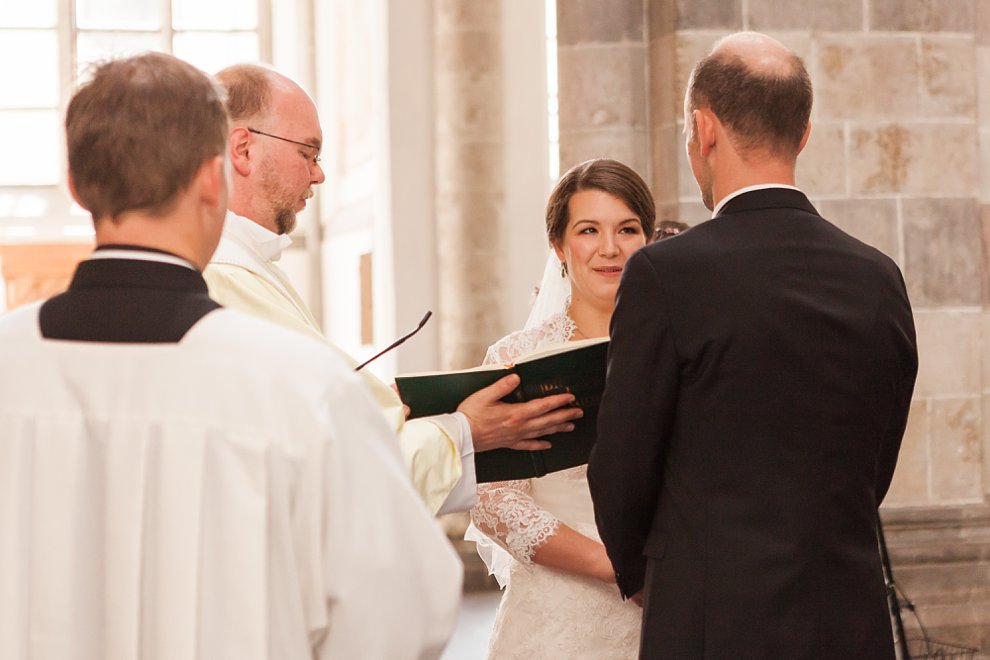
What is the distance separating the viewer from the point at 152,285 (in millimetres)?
1779

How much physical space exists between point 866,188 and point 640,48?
1.22 metres

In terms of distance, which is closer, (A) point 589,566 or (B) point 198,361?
(B) point 198,361

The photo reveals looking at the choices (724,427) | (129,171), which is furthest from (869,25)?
(129,171)

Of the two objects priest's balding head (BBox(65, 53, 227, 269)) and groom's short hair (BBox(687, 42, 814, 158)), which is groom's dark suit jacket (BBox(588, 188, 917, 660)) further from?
priest's balding head (BBox(65, 53, 227, 269))

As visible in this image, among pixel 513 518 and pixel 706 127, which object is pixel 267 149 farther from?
pixel 513 518

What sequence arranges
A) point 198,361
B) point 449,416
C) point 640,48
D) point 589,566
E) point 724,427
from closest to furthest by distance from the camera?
1. point 198,361
2. point 724,427
3. point 449,416
4. point 589,566
5. point 640,48

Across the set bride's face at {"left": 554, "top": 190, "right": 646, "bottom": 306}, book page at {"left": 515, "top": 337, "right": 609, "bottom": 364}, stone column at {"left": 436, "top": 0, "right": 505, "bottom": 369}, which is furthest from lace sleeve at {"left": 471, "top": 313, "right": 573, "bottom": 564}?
stone column at {"left": 436, "top": 0, "right": 505, "bottom": 369}

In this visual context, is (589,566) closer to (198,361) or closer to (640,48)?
(198,361)

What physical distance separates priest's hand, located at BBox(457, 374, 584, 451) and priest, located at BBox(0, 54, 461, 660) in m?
1.05

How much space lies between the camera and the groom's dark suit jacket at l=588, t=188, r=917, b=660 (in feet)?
7.98

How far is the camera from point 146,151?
1786mm

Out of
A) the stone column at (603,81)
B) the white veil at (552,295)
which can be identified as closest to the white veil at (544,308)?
the white veil at (552,295)

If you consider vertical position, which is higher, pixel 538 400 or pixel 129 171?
pixel 129 171

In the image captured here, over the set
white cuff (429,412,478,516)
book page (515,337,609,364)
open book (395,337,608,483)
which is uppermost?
book page (515,337,609,364)
